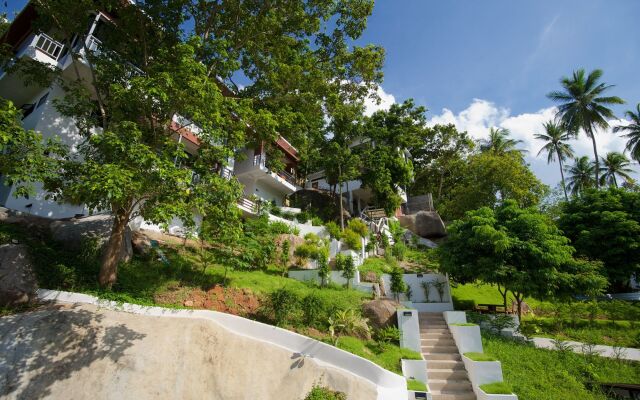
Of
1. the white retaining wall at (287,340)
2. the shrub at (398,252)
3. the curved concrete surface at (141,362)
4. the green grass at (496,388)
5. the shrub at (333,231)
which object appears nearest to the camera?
the curved concrete surface at (141,362)

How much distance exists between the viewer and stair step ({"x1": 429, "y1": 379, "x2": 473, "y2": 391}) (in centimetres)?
1096

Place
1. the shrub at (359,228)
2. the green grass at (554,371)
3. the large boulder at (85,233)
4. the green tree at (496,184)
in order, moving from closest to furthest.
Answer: the green grass at (554,371), the large boulder at (85,233), the shrub at (359,228), the green tree at (496,184)

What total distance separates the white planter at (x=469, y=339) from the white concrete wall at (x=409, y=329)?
5.21ft

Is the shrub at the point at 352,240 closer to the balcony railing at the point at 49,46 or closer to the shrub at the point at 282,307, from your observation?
the shrub at the point at 282,307

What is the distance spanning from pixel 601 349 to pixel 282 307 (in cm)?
1282

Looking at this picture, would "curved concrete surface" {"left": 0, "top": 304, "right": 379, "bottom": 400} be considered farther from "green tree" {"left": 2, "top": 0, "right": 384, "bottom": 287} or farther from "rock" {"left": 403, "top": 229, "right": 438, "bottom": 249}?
"rock" {"left": 403, "top": 229, "right": 438, "bottom": 249}

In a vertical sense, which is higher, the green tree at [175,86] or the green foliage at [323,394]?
the green tree at [175,86]

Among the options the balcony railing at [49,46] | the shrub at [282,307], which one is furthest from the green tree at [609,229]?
the balcony railing at [49,46]

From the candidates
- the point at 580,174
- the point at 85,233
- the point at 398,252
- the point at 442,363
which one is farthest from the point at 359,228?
the point at 580,174

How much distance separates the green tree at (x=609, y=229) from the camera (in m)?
19.0

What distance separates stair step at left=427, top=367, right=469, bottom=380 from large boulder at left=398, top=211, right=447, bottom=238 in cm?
2260

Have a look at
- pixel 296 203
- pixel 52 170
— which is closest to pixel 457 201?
pixel 296 203

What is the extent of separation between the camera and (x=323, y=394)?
30.0 ft

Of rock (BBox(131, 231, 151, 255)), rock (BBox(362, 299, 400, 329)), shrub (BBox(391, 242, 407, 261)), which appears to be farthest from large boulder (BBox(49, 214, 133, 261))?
shrub (BBox(391, 242, 407, 261))
